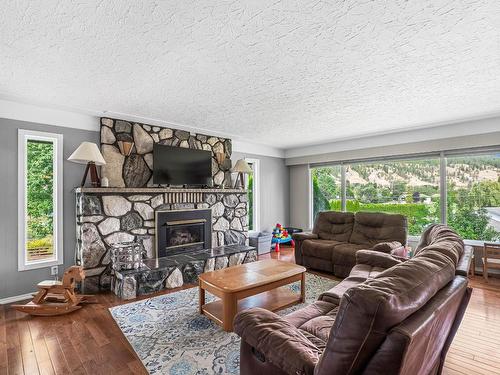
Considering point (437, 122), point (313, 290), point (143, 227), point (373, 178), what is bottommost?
point (313, 290)

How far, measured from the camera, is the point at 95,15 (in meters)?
1.71

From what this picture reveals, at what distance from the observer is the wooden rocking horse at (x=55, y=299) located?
2.85 metres

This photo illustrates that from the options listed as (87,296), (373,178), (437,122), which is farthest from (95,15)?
(373,178)

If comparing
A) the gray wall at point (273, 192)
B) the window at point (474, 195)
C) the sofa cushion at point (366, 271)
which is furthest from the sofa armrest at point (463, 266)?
the gray wall at point (273, 192)

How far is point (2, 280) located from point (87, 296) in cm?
97

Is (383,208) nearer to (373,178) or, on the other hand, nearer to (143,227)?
(373,178)

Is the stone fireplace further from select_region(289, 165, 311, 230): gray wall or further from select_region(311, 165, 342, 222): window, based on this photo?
select_region(311, 165, 342, 222): window

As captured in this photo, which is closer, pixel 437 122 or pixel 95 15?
pixel 95 15

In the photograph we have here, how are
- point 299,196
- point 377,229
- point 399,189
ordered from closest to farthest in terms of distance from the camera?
point 377,229
point 399,189
point 299,196

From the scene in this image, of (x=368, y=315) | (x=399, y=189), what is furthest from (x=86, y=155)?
(x=399, y=189)

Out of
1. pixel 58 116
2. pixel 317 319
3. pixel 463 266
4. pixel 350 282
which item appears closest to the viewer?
pixel 463 266

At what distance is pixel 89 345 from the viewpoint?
229 cm

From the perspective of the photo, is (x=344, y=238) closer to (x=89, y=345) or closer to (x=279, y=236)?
(x=279, y=236)

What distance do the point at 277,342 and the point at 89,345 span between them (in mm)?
1866
